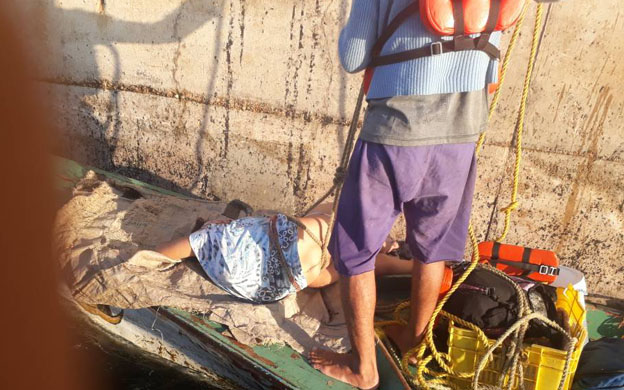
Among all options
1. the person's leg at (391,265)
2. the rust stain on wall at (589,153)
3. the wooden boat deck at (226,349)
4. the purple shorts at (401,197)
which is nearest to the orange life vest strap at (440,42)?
the purple shorts at (401,197)

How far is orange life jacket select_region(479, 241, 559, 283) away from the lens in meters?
2.81

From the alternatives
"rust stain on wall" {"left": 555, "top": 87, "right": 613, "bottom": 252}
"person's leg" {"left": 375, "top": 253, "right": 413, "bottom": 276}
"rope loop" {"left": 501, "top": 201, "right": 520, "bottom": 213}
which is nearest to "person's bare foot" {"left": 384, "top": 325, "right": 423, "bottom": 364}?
"person's leg" {"left": 375, "top": 253, "right": 413, "bottom": 276}

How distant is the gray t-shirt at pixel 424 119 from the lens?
175cm

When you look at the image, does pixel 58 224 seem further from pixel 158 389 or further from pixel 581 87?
pixel 581 87

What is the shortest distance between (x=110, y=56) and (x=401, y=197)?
3239 mm

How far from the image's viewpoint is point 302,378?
2.40 m

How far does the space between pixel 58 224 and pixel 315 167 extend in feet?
6.93

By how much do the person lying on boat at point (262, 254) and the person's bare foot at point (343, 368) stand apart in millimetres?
426

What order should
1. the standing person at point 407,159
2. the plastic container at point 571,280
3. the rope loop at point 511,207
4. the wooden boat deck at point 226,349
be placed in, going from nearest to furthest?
the standing person at point 407,159, the wooden boat deck at point 226,349, the rope loop at point 511,207, the plastic container at point 571,280

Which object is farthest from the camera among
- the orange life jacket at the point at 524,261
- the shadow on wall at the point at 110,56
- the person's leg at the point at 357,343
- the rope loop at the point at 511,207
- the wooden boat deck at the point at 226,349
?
the shadow on wall at the point at 110,56

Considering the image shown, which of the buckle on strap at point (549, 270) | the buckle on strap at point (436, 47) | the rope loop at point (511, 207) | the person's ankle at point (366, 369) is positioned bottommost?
the person's ankle at point (366, 369)

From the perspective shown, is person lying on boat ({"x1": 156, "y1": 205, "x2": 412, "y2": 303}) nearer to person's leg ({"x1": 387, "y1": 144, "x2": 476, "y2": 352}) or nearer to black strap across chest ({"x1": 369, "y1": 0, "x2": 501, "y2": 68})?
person's leg ({"x1": 387, "y1": 144, "x2": 476, "y2": 352})

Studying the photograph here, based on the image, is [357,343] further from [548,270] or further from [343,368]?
[548,270]

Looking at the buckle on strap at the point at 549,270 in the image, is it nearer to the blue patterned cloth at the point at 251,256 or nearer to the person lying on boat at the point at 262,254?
the person lying on boat at the point at 262,254
